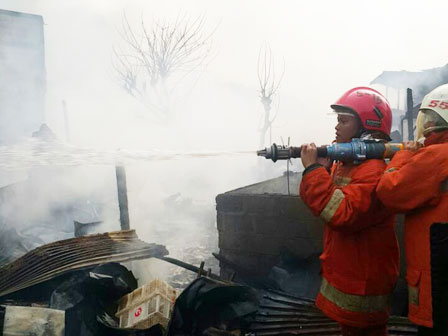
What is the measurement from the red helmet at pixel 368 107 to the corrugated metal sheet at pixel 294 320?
2.12 metres

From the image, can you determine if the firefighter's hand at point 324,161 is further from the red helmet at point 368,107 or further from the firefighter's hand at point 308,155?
the red helmet at point 368,107

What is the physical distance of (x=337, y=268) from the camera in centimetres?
228

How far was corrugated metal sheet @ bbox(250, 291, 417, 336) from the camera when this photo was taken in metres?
3.51

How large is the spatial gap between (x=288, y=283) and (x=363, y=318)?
85.9 inches

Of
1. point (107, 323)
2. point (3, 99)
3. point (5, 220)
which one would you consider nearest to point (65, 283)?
point (107, 323)

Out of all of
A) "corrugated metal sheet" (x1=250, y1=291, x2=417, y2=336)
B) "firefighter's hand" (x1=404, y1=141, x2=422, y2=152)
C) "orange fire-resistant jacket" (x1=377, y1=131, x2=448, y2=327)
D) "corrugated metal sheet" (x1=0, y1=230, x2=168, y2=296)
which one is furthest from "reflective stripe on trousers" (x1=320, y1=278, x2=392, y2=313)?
"corrugated metal sheet" (x1=0, y1=230, x2=168, y2=296)

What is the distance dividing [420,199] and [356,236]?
0.48 m

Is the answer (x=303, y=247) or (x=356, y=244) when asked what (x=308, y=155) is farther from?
(x=303, y=247)

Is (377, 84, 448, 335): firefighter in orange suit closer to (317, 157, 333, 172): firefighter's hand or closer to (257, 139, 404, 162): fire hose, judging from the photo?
(257, 139, 404, 162): fire hose

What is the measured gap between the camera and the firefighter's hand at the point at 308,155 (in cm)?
227

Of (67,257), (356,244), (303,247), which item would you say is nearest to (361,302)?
(356,244)

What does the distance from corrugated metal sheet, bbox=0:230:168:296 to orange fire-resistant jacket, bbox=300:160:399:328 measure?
266cm

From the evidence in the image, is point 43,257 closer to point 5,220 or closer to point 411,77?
point 5,220

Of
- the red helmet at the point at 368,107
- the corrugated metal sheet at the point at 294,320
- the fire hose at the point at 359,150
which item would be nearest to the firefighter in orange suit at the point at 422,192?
the fire hose at the point at 359,150
